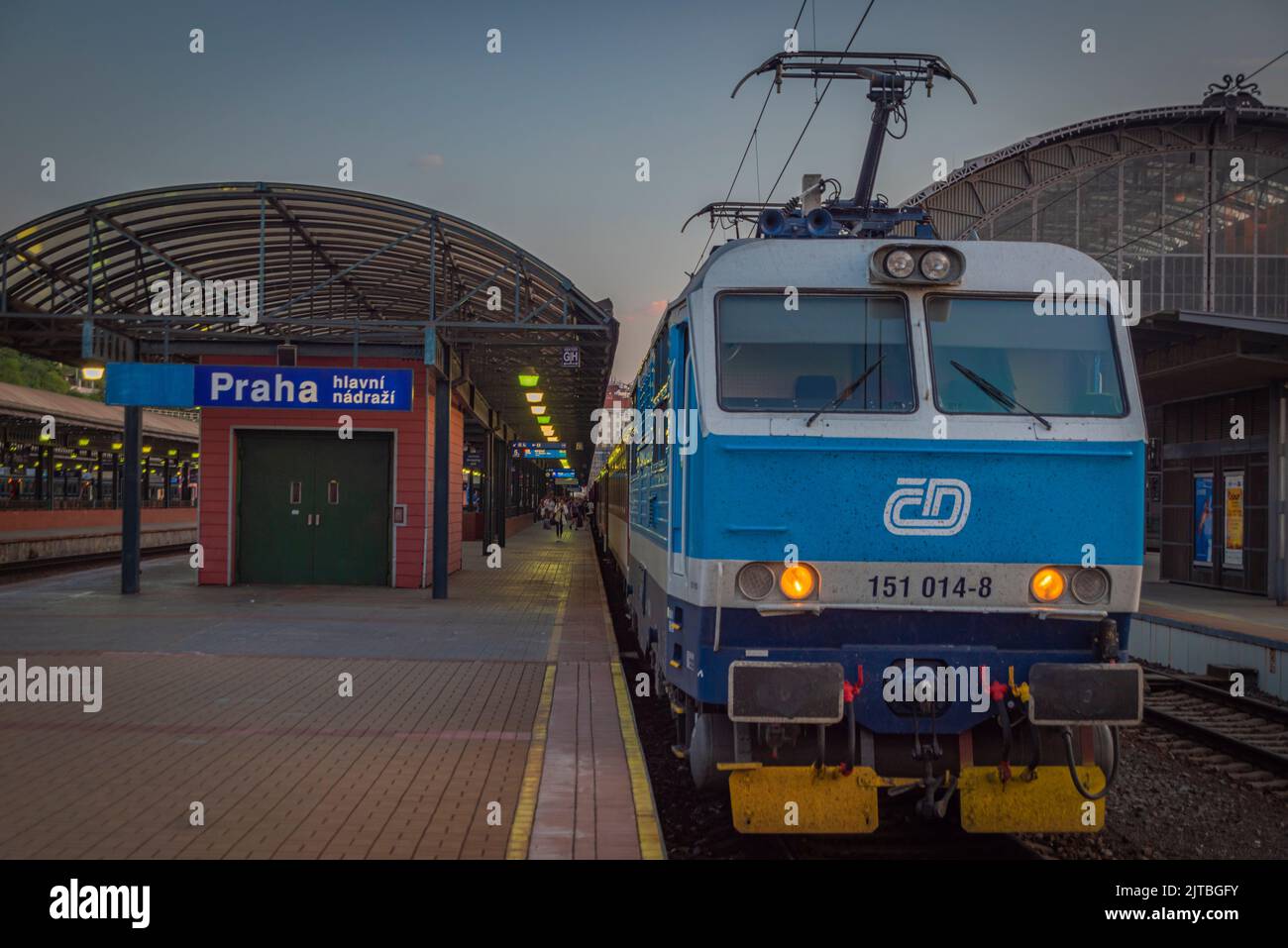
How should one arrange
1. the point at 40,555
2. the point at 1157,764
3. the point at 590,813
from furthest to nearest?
the point at 40,555 < the point at 1157,764 < the point at 590,813

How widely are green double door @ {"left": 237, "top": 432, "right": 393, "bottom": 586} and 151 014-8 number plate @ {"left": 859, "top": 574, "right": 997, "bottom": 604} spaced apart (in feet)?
46.5

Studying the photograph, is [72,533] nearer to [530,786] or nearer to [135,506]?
[135,506]

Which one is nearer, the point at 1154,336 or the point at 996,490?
the point at 996,490

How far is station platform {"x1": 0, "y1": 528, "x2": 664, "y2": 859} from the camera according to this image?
5559 mm

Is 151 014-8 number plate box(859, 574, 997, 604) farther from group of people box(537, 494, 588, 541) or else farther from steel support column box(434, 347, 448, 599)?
Answer: group of people box(537, 494, 588, 541)

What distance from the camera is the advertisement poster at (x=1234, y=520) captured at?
18828 mm

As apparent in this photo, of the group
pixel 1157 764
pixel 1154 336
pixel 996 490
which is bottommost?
pixel 1157 764

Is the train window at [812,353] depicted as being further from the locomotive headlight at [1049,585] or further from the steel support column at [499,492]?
the steel support column at [499,492]

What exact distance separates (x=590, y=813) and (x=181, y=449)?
111 feet

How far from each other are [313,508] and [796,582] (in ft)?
47.4

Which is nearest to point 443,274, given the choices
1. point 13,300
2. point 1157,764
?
point 13,300

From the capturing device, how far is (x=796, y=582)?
5.35 m

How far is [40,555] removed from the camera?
26.2m
